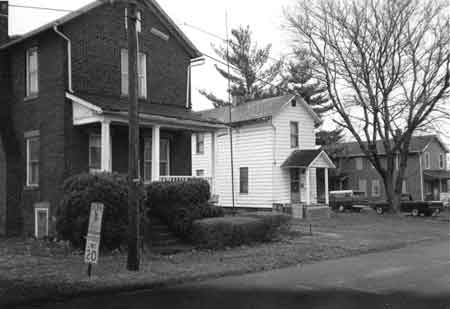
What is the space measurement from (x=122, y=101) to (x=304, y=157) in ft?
45.1

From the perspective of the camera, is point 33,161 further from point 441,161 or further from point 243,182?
point 441,161

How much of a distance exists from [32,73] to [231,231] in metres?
10.0


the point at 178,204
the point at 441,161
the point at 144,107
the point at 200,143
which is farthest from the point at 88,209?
the point at 441,161

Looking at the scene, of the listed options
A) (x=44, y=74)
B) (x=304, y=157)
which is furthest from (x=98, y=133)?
(x=304, y=157)

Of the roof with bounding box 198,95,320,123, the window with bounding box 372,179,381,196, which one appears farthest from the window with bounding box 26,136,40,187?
the window with bounding box 372,179,381,196

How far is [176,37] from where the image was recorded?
23.0m

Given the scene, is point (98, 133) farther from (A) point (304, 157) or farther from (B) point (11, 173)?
(A) point (304, 157)

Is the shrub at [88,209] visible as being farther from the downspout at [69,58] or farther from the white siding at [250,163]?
the white siding at [250,163]

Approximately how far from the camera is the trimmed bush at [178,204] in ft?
59.0

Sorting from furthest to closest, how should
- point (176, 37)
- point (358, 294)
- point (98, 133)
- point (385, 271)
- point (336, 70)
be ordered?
point (336, 70) < point (176, 37) < point (98, 133) < point (385, 271) < point (358, 294)

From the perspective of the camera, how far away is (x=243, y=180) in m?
32.2

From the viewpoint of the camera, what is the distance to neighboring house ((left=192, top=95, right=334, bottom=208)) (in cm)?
3062

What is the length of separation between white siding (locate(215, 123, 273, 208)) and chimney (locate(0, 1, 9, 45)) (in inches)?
537

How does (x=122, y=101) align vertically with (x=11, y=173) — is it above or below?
above
